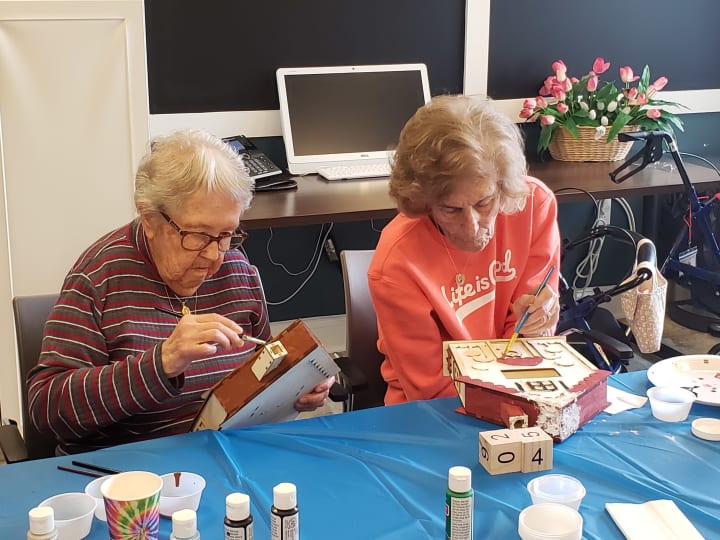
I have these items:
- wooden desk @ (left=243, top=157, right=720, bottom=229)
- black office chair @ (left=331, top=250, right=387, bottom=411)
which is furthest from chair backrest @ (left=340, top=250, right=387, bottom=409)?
wooden desk @ (left=243, top=157, right=720, bottom=229)

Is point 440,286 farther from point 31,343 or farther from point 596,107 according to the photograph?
point 596,107

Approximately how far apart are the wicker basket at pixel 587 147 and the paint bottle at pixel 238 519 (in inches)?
113

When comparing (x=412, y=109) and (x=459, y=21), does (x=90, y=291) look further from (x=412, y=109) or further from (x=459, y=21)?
(x=459, y=21)

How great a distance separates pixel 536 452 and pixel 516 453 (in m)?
0.03

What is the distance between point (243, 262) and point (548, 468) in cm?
80

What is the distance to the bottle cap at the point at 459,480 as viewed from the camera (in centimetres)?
116

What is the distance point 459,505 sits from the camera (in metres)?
1.19

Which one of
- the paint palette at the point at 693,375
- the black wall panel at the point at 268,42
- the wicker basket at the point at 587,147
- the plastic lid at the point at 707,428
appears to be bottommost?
the plastic lid at the point at 707,428

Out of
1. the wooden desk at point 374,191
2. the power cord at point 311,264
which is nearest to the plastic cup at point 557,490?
the wooden desk at point 374,191

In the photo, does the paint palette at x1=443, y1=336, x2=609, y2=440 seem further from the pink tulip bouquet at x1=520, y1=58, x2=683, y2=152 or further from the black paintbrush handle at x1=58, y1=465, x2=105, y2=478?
the pink tulip bouquet at x1=520, y1=58, x2=683, y2=152

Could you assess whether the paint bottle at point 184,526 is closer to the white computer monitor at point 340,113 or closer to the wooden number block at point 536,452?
the wooden number block at point 536,452

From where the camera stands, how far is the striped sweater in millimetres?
1590

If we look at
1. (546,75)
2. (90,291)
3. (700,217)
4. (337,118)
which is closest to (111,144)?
(337,118)

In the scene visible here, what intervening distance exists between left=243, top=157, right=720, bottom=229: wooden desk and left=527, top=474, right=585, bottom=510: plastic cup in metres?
1.44
